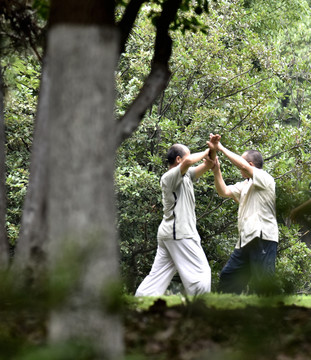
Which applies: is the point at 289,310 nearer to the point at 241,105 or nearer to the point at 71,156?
the point at 71,156

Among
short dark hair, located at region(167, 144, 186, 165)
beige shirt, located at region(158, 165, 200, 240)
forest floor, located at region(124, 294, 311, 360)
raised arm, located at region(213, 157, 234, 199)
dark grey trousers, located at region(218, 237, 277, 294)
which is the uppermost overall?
short dark hair, located at region(167, 144, 186, 165)

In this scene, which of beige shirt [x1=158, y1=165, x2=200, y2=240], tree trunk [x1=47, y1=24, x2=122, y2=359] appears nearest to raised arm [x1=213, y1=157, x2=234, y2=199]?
beige shirt [x1=158, y1=165, x2=200, y2=240]

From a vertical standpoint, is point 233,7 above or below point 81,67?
above

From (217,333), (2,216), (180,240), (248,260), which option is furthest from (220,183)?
(217,333)

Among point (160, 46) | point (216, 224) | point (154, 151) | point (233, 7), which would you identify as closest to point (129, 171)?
point (154, 151)

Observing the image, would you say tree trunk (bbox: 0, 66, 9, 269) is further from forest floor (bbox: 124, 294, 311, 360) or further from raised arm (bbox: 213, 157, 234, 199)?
raised arm (bbox: 213, 157, 234, 199)

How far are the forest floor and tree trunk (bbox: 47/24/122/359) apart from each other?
32 cm

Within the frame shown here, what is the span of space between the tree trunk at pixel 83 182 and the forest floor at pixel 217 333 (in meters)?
0.32

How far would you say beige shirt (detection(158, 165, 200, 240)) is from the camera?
7.88 meters

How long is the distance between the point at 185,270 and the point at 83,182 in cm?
473

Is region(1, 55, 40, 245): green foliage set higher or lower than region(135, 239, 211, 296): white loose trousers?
higher

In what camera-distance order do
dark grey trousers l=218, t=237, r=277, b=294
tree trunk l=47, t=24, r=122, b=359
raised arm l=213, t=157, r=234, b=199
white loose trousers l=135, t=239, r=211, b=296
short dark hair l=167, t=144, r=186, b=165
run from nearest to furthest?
1. tree trunk l=47, t=24, r=122, b=359
2. white loose trousers l=135, t=239, r=211, b=296
3. dark grey trousers l=218, t=237, r=277, b=294
4. short dark hair l=167, t=144, r=186, b=165
5. raised arm l=213, t=157, r=234, b=199

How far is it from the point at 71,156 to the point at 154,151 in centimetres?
1065

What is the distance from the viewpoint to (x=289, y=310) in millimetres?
4703
